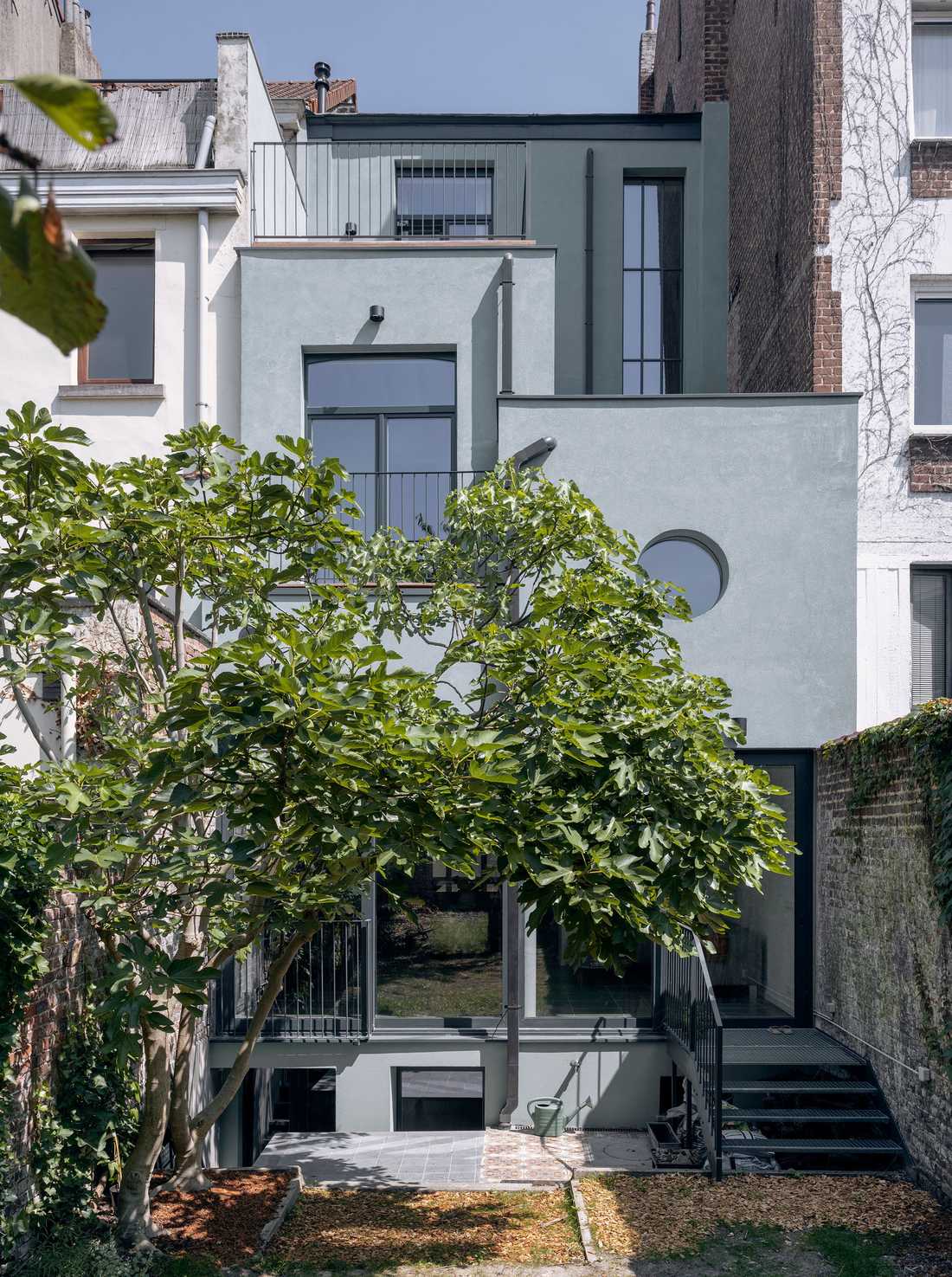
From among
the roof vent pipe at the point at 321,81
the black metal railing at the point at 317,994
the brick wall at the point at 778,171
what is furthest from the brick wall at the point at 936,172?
the black metal railing at the point at 317,994

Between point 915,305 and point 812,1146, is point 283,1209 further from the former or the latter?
point 915,305

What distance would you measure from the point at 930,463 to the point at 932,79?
4.33 meters

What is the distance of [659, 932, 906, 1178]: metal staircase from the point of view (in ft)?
33.6

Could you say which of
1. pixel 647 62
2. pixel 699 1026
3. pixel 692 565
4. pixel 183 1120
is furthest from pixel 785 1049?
pixel 647 62

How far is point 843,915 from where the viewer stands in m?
12.1

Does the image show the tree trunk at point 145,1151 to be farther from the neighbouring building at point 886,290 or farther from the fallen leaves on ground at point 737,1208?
the neighbouring building at point 886,290

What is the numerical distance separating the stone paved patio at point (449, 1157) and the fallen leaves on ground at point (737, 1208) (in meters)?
0.83

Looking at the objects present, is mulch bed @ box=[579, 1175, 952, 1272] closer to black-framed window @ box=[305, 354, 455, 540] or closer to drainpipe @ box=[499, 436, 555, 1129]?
drainpipe @ box=[499, 436, 555, 1129]

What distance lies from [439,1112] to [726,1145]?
376 centimetres

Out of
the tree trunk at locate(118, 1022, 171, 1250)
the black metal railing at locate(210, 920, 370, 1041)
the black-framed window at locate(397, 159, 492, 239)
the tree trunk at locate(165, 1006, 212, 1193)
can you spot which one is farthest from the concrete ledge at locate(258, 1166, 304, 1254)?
the black-framed window at locate(397, 159, 492, 239)

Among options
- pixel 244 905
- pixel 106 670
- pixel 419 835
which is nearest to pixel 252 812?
pixel 419 835

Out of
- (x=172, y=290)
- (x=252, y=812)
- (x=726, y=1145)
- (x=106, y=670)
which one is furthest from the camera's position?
(x=172, y=290)

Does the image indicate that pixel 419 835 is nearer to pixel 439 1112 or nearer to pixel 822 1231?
pixel 822 1231

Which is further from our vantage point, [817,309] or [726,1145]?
[817,309]
